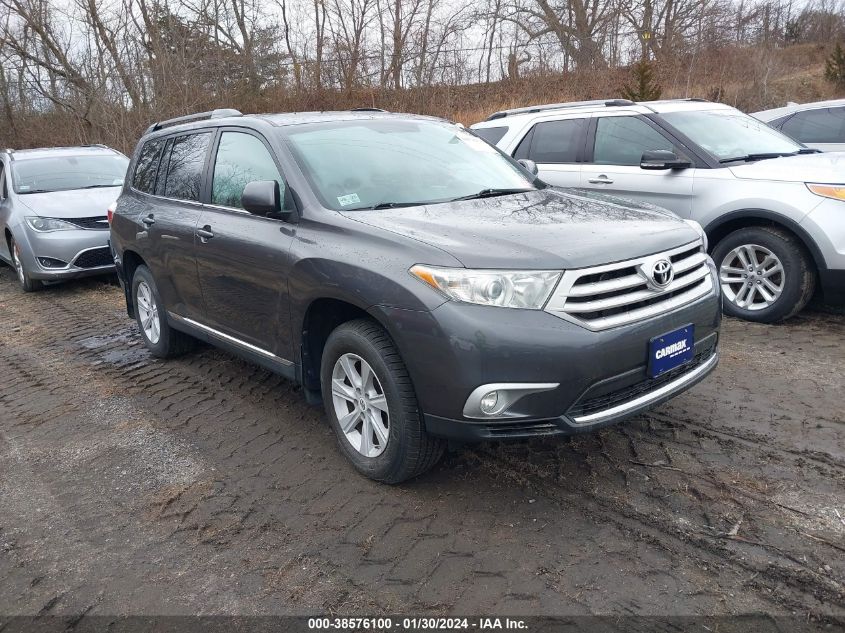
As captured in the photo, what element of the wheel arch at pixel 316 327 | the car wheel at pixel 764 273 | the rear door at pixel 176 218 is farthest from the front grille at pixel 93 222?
the car wheel at pixel 764 273

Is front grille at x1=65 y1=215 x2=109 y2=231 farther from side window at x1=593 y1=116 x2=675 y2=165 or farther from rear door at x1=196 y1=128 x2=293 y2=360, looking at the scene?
side window at x1=593 y1=116 x2=675 y2=165

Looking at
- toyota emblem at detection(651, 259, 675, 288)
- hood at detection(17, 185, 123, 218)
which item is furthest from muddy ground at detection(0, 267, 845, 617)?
hood at detection(17, 185, 123, 218)

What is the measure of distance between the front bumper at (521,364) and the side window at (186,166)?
7.55ft

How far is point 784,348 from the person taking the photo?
4777 millimetres

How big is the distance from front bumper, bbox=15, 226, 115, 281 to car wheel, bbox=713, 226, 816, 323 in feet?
23.4

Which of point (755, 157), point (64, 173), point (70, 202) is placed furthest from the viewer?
point (64, 173)

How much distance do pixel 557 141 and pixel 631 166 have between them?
91cm

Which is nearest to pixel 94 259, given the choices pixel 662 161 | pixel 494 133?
pixel 494 133

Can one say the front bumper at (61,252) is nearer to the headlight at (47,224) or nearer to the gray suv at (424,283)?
the headlight at (47,224)

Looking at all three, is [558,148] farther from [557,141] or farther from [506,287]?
[506,287]

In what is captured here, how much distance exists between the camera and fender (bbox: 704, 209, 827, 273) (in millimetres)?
4898

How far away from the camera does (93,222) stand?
827cm

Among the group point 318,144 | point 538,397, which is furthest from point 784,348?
point 318,144

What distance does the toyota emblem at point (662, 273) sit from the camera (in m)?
2.95
